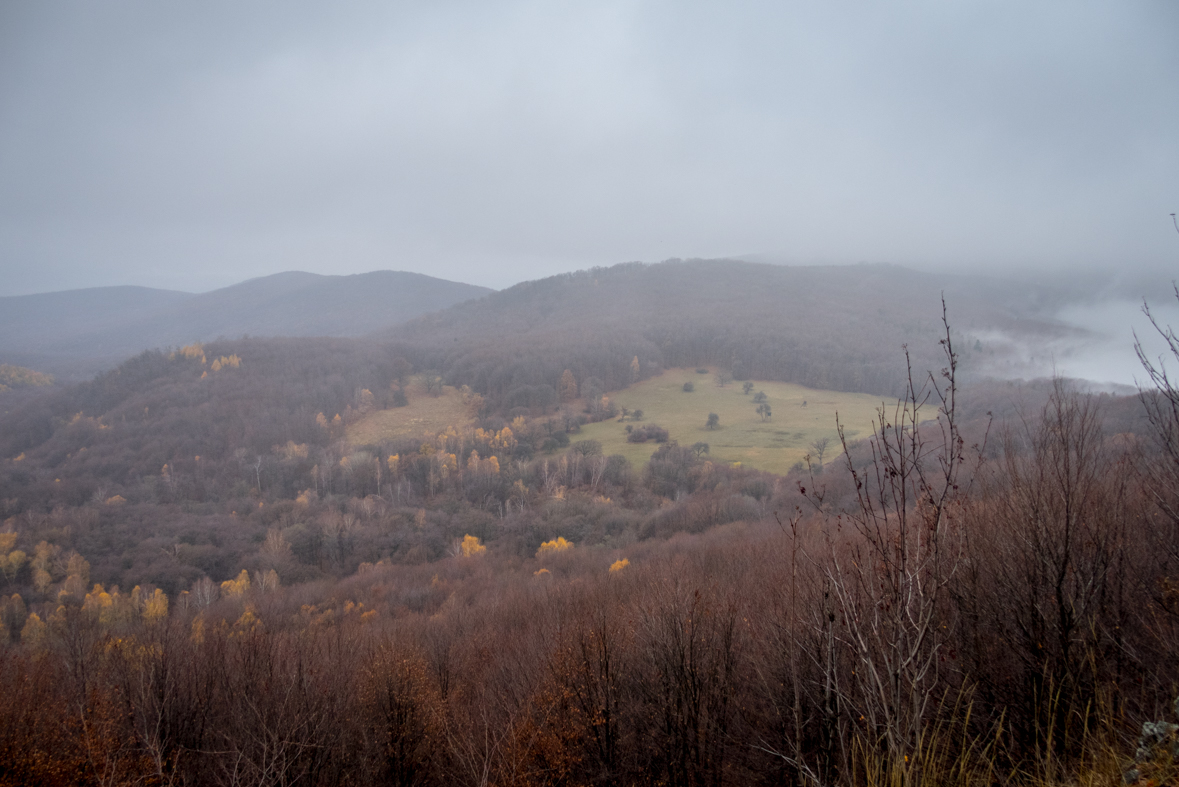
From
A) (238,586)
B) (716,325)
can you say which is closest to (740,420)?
(716,325)

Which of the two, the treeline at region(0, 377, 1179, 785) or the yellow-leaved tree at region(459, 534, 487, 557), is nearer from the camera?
the treeline at region(0, 377, 1179, 785)

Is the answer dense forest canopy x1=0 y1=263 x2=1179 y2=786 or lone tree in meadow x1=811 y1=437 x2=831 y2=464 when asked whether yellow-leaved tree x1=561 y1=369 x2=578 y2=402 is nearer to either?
dense forest canopy x1=0 y1=263 x2=1179 y2=786

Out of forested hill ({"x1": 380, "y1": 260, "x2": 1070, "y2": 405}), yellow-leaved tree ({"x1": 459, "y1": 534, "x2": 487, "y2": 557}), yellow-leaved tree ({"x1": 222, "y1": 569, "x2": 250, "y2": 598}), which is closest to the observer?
yellow-leaved tree ({"x1": 222, "y1": 569, "x2": 250, "y2": 598})

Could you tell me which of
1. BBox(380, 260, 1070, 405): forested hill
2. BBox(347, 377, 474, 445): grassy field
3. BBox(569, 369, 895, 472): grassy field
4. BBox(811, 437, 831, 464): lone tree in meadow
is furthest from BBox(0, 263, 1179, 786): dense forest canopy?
BBox(569, 369, 895, 472): grassy field

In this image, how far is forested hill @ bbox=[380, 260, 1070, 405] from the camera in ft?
359

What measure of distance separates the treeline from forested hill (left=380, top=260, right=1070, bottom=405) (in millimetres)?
60624

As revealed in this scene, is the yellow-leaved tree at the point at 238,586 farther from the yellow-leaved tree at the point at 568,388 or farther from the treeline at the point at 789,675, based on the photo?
the yellow-leaved tree at the point at 568,388

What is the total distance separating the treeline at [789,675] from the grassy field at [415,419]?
244 ft

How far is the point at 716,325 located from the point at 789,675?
128410mm

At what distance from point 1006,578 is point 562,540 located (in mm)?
49367

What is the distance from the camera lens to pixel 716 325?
437ft

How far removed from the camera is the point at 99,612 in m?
38.2

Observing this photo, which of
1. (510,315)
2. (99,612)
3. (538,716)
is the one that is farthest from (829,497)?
(510,315)

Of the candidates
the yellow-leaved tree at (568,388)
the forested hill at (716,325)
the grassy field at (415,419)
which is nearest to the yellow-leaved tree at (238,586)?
the grassy field at (415,419)
